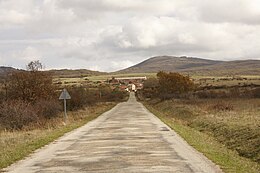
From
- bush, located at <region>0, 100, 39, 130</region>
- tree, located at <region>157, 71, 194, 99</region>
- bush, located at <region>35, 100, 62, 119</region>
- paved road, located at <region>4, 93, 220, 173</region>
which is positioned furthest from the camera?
tree, located at <region>157, 71, 194, 99</region>

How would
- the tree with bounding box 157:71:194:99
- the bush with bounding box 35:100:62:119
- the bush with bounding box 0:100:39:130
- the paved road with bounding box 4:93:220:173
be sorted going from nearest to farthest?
the paved road with bounding box 4:93:220:173, the bush with bounding box 0:100:39:130, the bush with bounding box 35:100:62:119, the tree with bounding box 157:71:194:99

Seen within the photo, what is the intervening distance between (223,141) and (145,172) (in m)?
10.6

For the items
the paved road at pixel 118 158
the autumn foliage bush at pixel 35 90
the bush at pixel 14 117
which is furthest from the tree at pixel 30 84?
the paved road at pixel 118 158

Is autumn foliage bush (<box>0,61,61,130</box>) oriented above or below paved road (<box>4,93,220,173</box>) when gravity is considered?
above

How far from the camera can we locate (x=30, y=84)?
42.0 m

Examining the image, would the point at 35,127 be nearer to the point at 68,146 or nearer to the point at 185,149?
the point at 68,146

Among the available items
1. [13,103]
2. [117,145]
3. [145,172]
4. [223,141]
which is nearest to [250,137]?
[223,141]

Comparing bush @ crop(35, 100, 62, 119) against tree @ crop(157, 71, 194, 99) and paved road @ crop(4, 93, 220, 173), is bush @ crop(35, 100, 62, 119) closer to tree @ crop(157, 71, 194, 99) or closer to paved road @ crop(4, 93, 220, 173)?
paved road @ crop(4, 93, 220, 173)

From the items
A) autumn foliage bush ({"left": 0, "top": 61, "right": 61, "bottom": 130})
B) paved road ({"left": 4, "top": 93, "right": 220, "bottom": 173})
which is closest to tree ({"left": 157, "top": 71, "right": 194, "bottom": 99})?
autumn foliage bush ({"left": 0, "top": 61, "right": 61, "bottom": 130})

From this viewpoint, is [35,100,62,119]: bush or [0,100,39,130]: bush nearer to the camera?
[0,100,39,130]: bush

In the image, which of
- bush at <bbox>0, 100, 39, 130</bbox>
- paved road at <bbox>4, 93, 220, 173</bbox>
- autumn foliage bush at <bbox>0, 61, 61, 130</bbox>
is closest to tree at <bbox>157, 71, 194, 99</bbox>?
autumn foliage bush at <bbox>0, 61, 61, 130</bbox>

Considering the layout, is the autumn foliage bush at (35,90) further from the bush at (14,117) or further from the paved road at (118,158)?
the paved road at (118,158)

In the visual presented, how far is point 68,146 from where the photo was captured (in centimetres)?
1873

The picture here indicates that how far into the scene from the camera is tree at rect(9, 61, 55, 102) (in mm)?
41438
